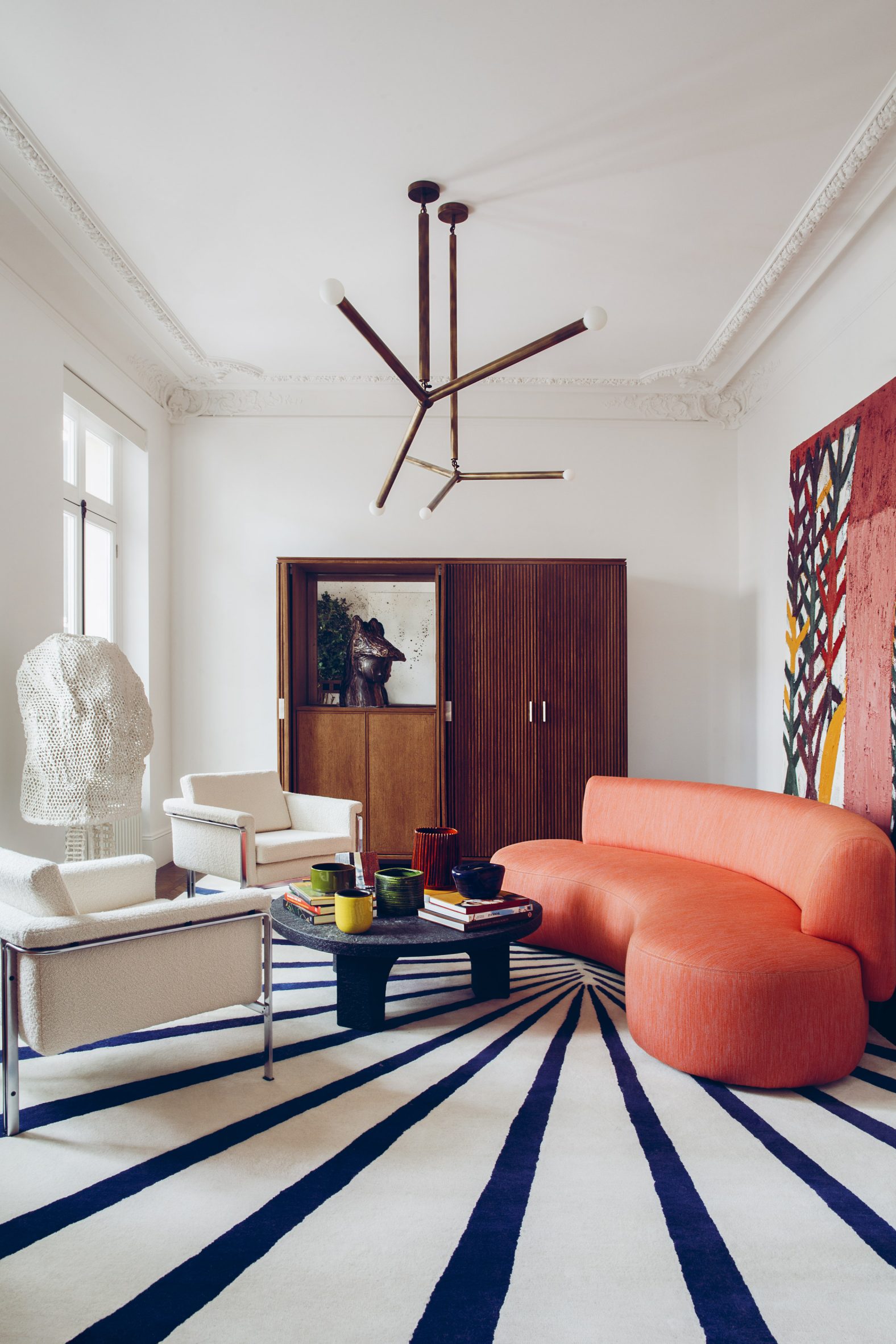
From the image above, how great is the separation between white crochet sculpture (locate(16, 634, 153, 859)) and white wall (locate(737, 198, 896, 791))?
143 inches

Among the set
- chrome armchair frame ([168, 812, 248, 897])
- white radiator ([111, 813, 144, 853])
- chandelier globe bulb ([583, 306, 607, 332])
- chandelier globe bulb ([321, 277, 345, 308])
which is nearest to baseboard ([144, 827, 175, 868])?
white radiator ([111, 813, 144, 853])

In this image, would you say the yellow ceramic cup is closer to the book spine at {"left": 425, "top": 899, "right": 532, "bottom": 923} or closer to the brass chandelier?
the book spine at {"left": 425, "top": 899, "right": 532, "bottom": 923}

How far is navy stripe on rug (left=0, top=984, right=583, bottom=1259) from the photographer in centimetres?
184

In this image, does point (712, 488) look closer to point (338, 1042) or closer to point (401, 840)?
point (401, 840)

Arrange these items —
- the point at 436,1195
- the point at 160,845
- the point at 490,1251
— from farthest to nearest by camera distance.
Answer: the point at 160,845 < the point at 436,1195 < the point at 490,1251

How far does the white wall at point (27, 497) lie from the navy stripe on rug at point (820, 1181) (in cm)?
Result: 299

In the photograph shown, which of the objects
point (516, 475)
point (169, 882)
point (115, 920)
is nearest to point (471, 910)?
point (115, 920)

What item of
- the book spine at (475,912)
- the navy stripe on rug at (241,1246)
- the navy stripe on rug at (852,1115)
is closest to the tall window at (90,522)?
the book spine at (475,912)

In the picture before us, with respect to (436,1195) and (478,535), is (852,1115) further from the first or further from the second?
(478,535)

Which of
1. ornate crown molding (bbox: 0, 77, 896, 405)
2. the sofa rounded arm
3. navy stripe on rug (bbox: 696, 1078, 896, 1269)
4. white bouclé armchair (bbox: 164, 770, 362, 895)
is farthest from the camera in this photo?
white bouclé armchair (bbox: 164, 770, 362, 895)

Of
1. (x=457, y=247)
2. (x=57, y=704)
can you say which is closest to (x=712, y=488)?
(x=457, y=247)

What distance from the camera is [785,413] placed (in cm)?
508

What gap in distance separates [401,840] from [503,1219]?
356cm

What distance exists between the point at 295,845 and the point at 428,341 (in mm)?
2428
